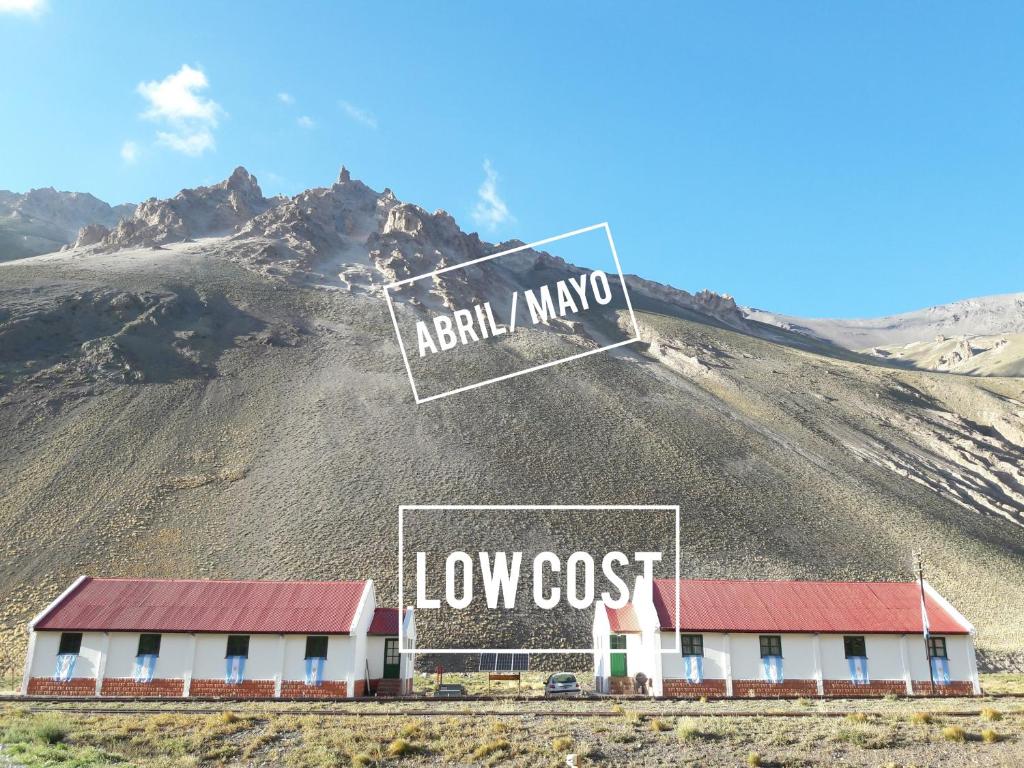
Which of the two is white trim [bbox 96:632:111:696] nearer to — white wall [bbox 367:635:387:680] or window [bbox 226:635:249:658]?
window [bbox 226:635:249:658]

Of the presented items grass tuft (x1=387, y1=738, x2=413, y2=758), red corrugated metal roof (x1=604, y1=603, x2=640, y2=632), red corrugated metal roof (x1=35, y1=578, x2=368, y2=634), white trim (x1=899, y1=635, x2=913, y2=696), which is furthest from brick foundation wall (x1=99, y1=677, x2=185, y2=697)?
white trim (x1=899, y1=635, x2=913, y2=696)

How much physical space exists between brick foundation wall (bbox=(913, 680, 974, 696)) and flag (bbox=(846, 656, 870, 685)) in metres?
1.75

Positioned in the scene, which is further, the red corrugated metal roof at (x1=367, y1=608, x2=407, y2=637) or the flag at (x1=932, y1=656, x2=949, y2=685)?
the red corrugated metal roof at (x1=367, y1=608, x2=407, y2=637)

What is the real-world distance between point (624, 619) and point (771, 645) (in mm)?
5943

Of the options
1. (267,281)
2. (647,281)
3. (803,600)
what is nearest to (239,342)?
(267,281)

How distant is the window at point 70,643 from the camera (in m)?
28.3

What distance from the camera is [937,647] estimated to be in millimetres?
29047

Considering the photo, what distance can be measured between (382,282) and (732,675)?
88131 mm

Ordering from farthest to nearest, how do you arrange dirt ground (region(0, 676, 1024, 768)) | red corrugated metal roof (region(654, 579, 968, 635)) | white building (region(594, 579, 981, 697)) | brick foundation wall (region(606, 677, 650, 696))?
brick foundation wall (region(606, 677, 650, 696)), red corrugated metal roof (region(654, 579, 968, 635)), white building (region(594, 579, 981, 697)), dirt ground (region(0, 676, 1024, 768))

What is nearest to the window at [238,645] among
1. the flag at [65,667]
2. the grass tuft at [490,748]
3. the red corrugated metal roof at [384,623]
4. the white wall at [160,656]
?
the white wall at [160,656]

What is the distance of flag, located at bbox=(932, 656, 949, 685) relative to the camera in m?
28.6

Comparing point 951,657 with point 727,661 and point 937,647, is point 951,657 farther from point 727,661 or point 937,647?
point 727,661

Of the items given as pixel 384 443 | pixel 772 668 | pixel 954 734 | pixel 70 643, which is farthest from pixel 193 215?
pixel 954 734

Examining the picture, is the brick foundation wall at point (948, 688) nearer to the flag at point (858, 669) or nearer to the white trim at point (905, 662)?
the white trim at point (905, 662)
